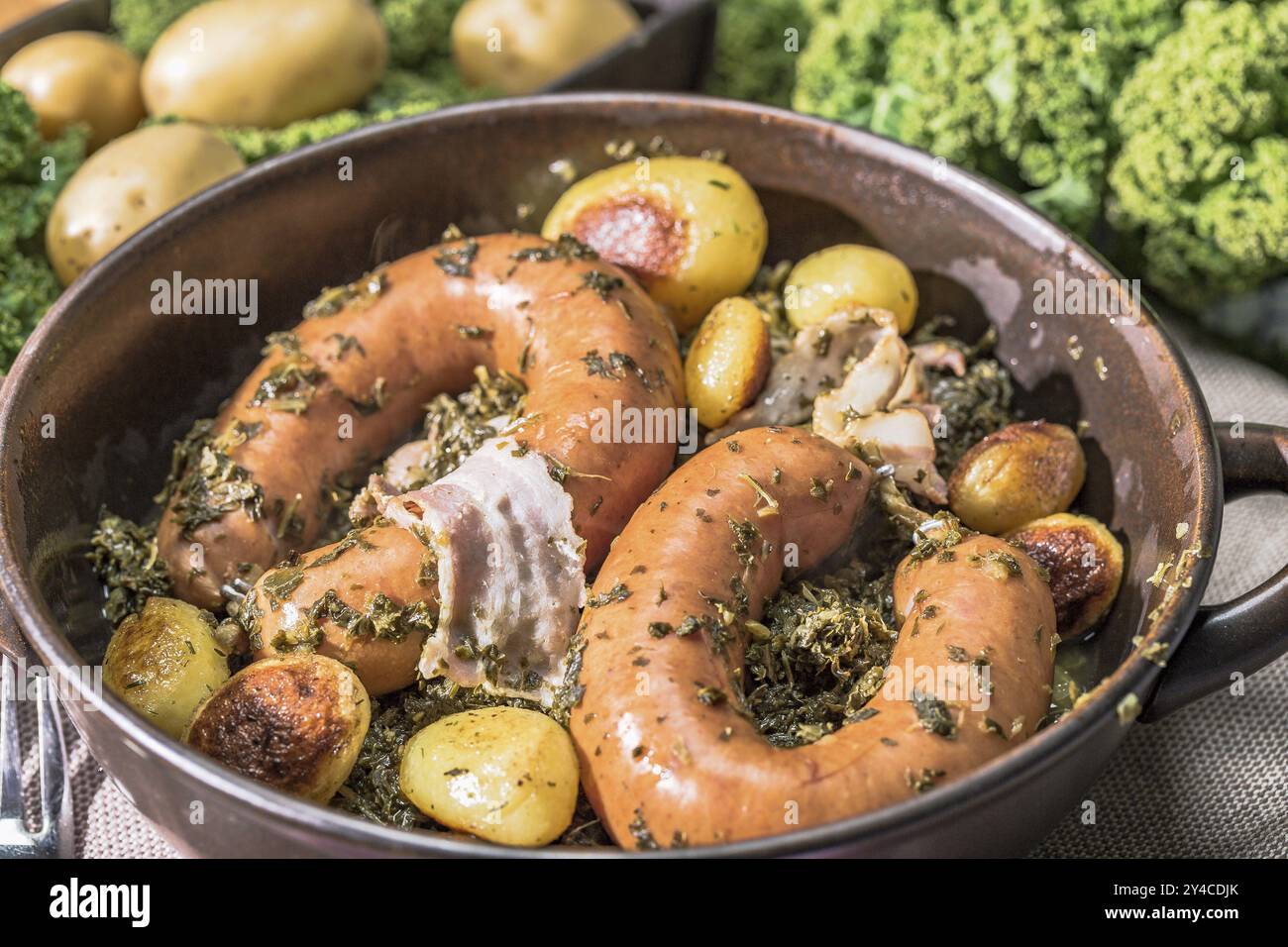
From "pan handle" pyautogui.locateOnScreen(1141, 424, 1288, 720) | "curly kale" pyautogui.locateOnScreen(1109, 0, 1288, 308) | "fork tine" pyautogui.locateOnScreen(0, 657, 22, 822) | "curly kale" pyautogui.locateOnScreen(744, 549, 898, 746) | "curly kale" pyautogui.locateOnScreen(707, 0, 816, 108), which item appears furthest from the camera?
"curly kale" pyautogui.locateOnScreen(707, 0, 816, 108)

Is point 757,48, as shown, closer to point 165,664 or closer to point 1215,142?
point 1215,142

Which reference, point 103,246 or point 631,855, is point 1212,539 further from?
point 103,246

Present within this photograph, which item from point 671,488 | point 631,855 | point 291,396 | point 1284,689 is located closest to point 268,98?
point 291,396

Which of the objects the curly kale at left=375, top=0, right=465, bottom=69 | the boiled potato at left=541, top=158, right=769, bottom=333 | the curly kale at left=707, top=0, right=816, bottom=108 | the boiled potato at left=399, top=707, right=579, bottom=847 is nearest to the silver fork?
the boiled potato at left=399, top=707, right=579, bottom=847

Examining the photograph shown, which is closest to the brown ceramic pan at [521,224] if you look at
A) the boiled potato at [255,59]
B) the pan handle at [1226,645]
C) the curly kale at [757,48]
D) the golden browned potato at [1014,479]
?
the pan handle at [1226,645]

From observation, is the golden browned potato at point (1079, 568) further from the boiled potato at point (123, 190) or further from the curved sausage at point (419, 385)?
the boiled potato at point (123, 190)

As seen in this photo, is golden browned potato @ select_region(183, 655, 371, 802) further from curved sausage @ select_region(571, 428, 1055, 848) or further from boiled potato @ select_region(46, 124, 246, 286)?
boiled potato @ select_region(46, 124, 246, 286)

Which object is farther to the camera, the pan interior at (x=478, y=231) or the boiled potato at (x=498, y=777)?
the pan interior at (x=478, y=231)
